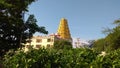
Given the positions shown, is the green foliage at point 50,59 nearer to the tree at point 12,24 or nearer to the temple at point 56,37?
the tree at point 12,24

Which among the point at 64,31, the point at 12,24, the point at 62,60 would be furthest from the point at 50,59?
the point at 64,31

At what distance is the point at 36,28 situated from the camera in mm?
21703

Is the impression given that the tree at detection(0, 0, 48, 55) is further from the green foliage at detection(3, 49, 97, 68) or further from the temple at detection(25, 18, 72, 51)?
the temple at detection(25, 18, 72, 51)

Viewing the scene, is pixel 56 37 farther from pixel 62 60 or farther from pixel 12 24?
pixel 62 60

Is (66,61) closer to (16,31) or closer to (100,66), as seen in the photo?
(100,66)

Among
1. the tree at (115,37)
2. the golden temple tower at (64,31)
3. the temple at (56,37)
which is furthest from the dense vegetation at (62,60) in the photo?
the golden temple tower at (64,31)

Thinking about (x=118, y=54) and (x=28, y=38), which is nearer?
(x=118, y=54)

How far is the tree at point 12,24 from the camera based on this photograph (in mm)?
19984

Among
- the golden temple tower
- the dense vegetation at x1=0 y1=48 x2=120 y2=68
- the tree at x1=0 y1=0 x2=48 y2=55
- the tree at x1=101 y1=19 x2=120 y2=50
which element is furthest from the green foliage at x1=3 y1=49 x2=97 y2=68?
the golden temple tower

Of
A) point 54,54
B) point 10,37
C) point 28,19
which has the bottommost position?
point 54,54

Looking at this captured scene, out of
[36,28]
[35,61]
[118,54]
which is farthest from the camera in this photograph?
[36,28]

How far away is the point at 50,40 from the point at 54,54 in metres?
99.1

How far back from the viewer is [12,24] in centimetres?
2052

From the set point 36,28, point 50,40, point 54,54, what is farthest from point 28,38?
point 50,40
